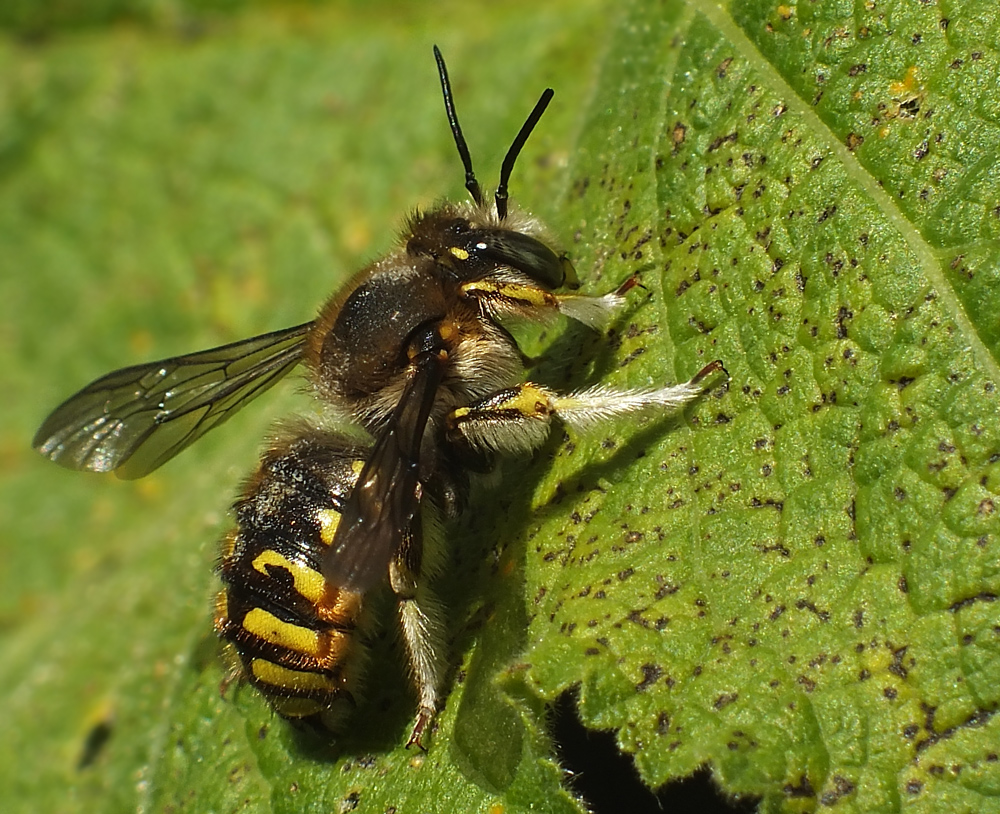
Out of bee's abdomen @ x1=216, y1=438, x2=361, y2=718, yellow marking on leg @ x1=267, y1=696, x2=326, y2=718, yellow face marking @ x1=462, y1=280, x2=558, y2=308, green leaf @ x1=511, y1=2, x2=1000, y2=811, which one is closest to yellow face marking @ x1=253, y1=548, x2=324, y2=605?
bee's abdomen @ x1=216, y1=438, x2=361, y2=718

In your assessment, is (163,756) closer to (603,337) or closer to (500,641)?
(500,641)

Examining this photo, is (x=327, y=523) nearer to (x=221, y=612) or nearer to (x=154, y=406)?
(x=221, y=612)

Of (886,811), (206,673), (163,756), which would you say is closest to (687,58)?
(886,811)

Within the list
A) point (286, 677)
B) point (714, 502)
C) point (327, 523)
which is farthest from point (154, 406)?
point (714, 502)

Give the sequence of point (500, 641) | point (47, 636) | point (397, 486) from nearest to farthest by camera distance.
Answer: point (397, 486) < point (500, 641) < point (47, 636)

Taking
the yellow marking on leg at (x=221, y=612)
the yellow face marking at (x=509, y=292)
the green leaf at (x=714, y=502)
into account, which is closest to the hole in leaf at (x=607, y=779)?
the green leaf at (x=714, y=502)

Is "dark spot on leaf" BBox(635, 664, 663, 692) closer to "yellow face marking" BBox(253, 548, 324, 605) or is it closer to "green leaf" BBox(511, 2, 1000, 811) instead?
"green leaf" BBox(511, 2, 1000, 811)

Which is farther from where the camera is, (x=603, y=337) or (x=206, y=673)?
(x=206, y=673)

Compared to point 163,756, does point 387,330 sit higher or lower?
higher
